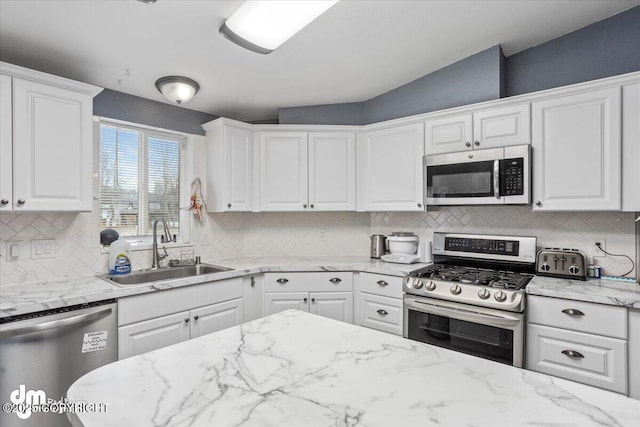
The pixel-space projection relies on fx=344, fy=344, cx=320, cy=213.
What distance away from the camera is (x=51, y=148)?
6.81ft

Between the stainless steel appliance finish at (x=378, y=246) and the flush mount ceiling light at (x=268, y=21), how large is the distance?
6.34 feet

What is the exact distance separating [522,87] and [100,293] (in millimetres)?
3302

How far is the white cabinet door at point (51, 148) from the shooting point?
77.2 inches

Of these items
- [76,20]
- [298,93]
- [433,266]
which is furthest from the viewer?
[298,93]

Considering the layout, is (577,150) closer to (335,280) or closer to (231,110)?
(335,280)

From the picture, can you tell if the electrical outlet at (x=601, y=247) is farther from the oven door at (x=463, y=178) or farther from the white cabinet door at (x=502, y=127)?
the white cabinet door at (x=502, y=127)

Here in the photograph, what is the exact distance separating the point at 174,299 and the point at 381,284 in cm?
154

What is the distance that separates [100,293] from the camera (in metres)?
2.00

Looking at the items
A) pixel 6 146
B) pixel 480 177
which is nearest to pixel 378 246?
pixel 480 177

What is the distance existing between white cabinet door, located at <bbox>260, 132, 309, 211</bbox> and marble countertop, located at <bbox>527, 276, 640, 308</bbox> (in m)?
1.97

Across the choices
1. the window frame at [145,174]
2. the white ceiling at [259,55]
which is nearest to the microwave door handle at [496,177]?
the white ceiling at [259,55]

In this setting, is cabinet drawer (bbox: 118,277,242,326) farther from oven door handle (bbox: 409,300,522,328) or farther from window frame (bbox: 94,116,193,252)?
oven door handle (bbox: 409,300,522,328)

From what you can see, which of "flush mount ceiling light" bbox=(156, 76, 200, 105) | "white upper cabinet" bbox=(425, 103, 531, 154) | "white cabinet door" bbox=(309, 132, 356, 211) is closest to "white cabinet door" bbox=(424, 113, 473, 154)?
"white upper cabinet" bbox=(425, 103, 531, 154)

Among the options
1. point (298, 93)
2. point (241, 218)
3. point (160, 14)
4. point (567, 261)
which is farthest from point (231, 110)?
point (567, 261)
